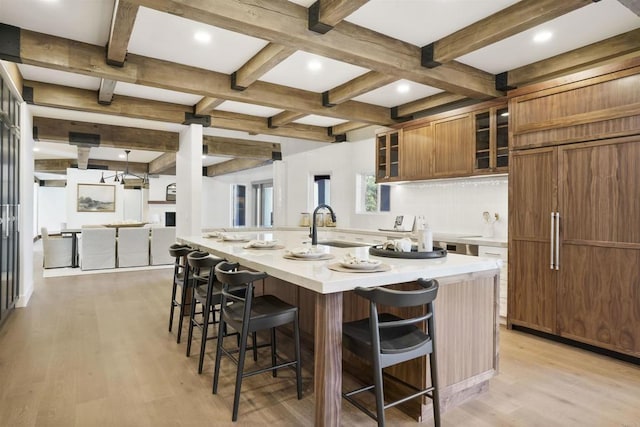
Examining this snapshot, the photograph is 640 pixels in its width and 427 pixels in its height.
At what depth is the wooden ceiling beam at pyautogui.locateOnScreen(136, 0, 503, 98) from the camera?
2395mm

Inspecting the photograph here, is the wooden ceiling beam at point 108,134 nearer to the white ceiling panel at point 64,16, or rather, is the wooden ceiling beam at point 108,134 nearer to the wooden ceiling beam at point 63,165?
the white ceiling panel at point 64,16

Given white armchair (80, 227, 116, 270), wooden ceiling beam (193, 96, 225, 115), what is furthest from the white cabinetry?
white armchair (80, 227, 116, 270)

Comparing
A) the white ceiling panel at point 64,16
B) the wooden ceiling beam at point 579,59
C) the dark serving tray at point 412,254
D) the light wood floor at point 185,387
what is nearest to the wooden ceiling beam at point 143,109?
the white ceiling panel at point 64,16

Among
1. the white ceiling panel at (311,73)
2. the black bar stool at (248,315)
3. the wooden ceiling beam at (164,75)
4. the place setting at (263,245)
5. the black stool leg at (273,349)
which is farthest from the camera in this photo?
the white ceiling panel at (311,73)

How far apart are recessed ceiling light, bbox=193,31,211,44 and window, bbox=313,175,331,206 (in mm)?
4151

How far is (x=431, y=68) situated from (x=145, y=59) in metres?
2.70

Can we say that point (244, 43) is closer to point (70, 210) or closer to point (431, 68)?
point (431, 68)

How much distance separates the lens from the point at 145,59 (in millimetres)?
3609

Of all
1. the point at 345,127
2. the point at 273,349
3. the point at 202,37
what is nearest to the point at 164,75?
the point at 202,37

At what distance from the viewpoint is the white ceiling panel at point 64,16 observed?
268 centimetres

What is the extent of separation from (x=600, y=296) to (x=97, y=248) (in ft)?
24.9

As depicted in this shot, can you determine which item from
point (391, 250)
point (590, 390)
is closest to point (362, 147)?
point (391, 250)

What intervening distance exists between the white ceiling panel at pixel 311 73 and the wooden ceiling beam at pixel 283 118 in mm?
907

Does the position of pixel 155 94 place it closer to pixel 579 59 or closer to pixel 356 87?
Answer: pixel 356 87
